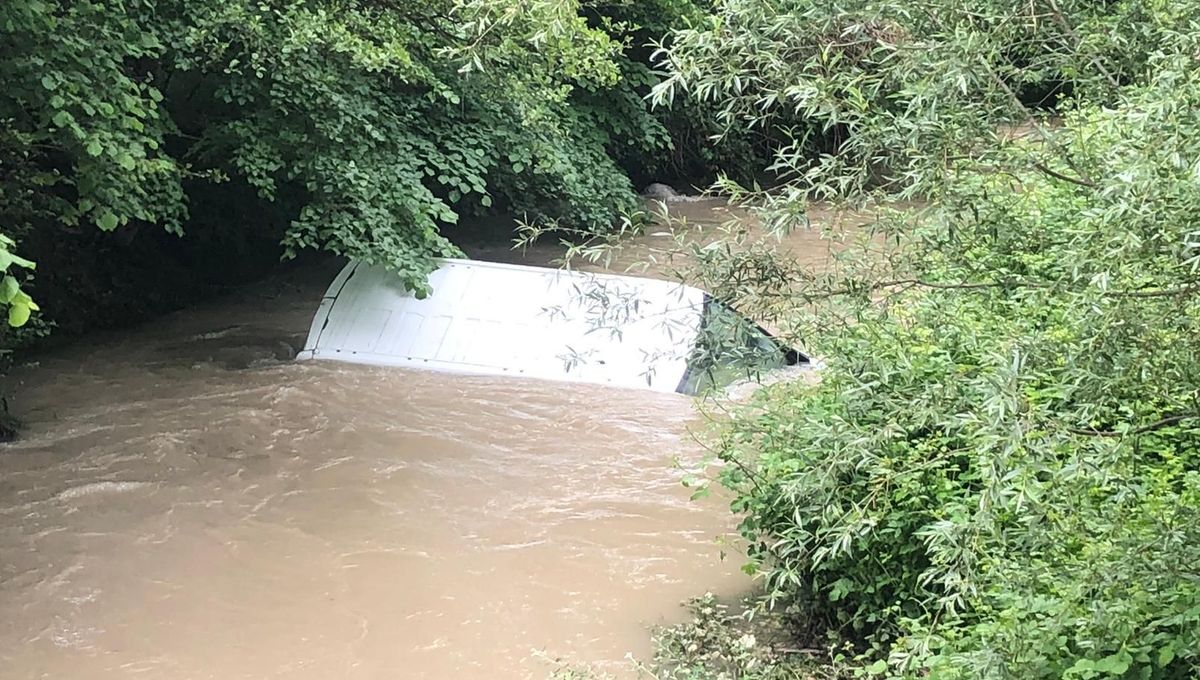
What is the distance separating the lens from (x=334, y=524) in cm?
607

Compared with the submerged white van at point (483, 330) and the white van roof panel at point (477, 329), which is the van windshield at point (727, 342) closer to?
the submerged white van at point (483, 330)

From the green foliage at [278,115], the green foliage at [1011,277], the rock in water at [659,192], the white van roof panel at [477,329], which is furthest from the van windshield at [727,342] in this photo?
the rock in water at [659,192]

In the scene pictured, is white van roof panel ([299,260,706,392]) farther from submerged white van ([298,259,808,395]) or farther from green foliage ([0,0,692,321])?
green foliage ([0,0,692,321])

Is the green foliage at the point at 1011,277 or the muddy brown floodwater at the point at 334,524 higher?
the green foliage at the point at 1011,277

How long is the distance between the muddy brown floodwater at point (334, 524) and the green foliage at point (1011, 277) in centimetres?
189

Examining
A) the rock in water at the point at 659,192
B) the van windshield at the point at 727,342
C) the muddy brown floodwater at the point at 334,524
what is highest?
the van windshield at the point at 727,342

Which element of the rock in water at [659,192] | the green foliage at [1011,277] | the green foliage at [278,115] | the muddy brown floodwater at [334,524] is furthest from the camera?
the rock in water at [659,192]

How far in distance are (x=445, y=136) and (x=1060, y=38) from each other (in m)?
8.30

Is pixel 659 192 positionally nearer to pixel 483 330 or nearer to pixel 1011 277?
pixel 483 330

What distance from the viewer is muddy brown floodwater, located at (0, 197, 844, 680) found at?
4832mm

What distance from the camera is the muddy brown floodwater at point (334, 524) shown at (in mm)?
4832

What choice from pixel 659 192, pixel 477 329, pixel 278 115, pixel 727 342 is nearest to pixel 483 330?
pixel 477 329

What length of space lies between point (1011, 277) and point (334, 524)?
4388 millimetres

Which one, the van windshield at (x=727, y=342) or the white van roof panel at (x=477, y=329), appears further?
the white van roof panel at (x=477, y=329)
